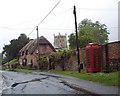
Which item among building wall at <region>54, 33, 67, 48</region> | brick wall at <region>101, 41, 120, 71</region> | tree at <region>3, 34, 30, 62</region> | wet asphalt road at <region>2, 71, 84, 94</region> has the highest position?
building wall at <region>54, 33, 67, 48</region>

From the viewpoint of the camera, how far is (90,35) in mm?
95438

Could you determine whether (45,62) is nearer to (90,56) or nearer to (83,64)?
(83,64)

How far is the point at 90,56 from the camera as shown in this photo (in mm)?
29141

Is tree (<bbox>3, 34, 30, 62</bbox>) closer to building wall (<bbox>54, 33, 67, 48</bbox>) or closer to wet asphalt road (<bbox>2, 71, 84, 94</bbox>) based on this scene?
building wall (<bbox>54, 33, 67, 48</bbox>)

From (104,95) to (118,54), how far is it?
13.7 metres

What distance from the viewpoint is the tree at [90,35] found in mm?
87481

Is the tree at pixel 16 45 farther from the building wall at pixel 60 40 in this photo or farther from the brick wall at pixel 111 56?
the brick wall at pixel 111 56

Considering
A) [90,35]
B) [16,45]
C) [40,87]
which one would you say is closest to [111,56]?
[40,87]

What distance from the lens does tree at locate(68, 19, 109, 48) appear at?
87481mm

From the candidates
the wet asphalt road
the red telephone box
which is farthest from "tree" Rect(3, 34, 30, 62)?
the wet asphalt road

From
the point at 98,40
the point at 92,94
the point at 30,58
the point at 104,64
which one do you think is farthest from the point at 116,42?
the point at 98,40

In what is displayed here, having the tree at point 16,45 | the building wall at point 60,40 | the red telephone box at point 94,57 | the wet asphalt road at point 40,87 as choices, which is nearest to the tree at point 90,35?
the tree at point 16,45

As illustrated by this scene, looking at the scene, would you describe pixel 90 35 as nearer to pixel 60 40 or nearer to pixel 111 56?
pixel 111 56

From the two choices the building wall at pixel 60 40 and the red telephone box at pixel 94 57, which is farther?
the building wall at pixel 60 40
